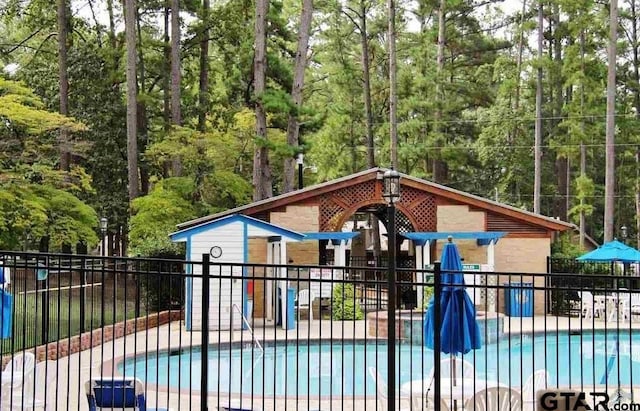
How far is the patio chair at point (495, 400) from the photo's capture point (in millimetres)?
6859

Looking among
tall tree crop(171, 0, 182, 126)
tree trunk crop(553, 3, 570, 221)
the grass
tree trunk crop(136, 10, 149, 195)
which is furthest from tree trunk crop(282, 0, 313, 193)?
tree trunk crop(553, 3, 570, 221)

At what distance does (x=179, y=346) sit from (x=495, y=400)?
3.22 meters

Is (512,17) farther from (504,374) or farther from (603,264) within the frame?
(504,374)

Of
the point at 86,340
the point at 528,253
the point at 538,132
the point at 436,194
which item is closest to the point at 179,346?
the point at 86,340

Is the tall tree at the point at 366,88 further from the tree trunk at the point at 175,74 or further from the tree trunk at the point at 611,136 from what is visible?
the tree trunk at the point at 611,136

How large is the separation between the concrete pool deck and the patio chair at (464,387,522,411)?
0.60 meters

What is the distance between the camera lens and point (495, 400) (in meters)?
7.00

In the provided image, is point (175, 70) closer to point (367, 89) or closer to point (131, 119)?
point (131, 119)

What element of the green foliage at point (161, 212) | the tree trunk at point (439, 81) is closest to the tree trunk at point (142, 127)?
the green foliage at point (161, 212)

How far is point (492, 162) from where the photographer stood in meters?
39.1

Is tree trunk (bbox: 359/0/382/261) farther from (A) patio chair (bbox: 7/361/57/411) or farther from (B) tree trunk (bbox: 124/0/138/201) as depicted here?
(A) patio chair (bbox: 7/361/57/411)

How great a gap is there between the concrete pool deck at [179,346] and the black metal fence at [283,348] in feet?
0.14

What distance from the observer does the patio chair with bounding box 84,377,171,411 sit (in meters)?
6.82

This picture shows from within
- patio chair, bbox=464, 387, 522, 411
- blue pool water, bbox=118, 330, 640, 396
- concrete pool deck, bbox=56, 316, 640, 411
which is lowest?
blue pool water, bbox=118, 330, 640, 396
